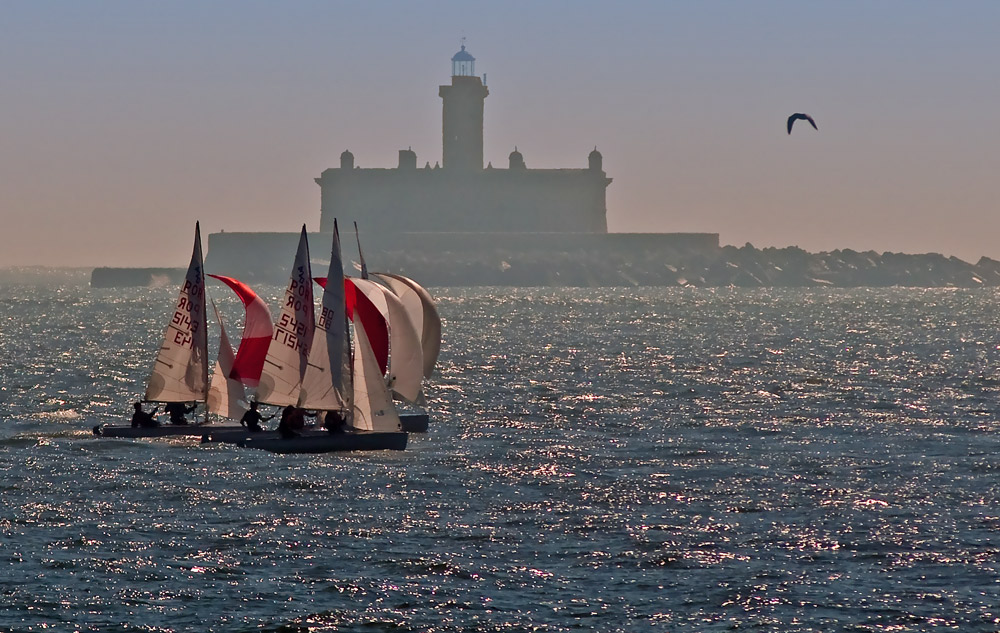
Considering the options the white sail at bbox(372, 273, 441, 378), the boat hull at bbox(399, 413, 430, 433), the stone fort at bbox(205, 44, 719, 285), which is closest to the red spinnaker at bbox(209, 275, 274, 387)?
the white sail at bbox(372, 273, 441, 378)

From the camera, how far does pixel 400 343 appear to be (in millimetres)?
31141

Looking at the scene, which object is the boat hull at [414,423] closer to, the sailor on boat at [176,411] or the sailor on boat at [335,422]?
the sailor on boat at [335,422]

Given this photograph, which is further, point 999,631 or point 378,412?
point 378,412

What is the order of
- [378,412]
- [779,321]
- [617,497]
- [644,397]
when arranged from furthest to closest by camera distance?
1. [779,321]
2. [644,397]
3. [378,412]
4. [617,497]

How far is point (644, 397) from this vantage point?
4325 cm

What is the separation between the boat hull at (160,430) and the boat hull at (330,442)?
206 centimetres

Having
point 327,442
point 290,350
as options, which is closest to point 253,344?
point 290,350

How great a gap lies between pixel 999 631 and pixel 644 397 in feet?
89.8

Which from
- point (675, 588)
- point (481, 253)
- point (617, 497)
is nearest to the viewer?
point (675, 588)

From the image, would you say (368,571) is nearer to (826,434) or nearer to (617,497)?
(617,497)

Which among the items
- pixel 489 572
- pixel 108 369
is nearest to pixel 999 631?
pixel 489 572

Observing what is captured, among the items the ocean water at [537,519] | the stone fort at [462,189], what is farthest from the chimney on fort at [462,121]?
the ocean water at [537,519]

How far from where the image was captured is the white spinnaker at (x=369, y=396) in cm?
2895

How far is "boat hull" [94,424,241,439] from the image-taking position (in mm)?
30328
